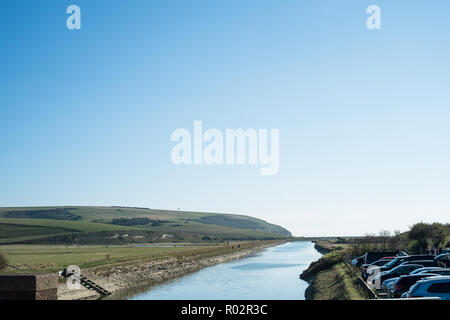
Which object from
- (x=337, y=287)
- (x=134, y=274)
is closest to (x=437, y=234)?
(x=337, y=287)

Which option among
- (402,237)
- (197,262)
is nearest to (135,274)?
(197,262)

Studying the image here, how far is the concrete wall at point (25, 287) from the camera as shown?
17.1 ft

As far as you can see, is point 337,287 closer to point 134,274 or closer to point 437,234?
point 437,234

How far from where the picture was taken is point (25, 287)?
5.35m

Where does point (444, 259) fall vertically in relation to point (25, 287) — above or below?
below

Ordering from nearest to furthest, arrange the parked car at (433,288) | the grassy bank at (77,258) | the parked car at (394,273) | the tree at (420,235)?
the parked car at (433,288) → the parked car at (394,273) → the tree at (420,235) → the grassy bank at (77,258)

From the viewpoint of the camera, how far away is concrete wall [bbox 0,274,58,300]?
5207mm

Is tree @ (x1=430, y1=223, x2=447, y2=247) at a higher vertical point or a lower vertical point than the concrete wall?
lower

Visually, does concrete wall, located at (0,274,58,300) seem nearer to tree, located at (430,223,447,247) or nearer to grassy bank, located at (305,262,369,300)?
grassy bank, located at (305,262,369,300)

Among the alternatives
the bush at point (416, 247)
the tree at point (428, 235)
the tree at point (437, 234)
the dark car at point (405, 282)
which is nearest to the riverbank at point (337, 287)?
the dark car at point (405, 282)

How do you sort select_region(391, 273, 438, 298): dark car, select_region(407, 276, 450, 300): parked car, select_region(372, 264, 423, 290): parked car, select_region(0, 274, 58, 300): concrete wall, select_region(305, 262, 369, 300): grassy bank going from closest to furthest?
select_region(0, 274, 58, 300): concrete wall < select_region(407, 276, 450, 300): parked car < select_region(391, 273, 438, 298): dark car < select_region(305, 262, 369, 300): grassy bank < select_region(372, 264, 423, 290): parked car

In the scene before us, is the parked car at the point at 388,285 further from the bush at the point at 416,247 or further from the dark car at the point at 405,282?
the bush at the point at 416,247

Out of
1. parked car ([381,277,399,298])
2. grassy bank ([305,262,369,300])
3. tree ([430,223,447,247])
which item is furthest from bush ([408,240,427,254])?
parked car ([381,277,399,298])

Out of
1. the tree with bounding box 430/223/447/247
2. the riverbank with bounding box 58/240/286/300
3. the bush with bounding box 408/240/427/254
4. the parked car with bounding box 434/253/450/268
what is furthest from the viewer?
the tree with bounding box 430/223/447/247
